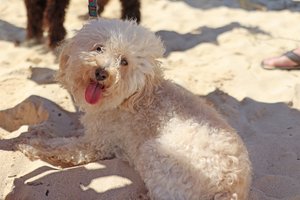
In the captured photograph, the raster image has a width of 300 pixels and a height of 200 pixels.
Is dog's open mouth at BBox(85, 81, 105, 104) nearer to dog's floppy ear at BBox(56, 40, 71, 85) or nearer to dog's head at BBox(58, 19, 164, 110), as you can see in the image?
dog's head at BBox(58, 19, 164, 110)

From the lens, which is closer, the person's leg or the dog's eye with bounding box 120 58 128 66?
the dog's eye with bounding box 120 58 128 66

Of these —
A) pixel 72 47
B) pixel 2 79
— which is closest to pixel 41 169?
pixel 72 47

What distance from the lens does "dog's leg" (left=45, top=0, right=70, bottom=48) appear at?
4457 millimetres

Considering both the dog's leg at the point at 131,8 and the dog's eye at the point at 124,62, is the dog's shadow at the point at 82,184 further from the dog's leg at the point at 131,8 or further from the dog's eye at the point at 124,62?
the dog's leg at the point at 131,8

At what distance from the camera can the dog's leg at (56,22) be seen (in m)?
4.46

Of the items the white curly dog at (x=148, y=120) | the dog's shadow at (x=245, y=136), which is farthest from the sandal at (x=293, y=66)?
the white curly dog at (x=148, y=120)

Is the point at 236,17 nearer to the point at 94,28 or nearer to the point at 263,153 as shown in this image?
the point at 263,153

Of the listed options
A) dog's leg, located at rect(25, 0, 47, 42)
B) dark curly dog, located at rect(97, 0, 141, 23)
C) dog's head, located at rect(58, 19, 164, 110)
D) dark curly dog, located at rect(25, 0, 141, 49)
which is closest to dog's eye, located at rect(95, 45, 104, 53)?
dog's head, located at rect(58, 19, 164, 110)

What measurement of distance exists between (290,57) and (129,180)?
223 cm

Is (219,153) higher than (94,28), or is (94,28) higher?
(94,28)

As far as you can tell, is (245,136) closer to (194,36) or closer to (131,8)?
(194,36)

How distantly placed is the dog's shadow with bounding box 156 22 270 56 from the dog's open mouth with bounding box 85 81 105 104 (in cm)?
193

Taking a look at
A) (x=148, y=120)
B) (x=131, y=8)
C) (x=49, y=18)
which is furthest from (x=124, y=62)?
(x=131, y=8)

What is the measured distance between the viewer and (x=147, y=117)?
2.64m
